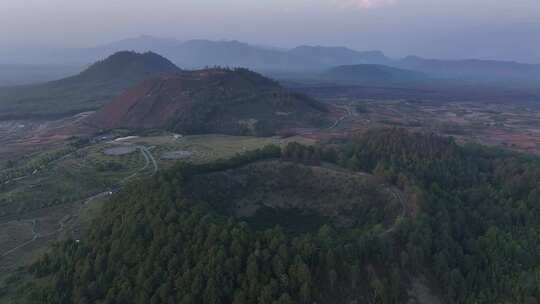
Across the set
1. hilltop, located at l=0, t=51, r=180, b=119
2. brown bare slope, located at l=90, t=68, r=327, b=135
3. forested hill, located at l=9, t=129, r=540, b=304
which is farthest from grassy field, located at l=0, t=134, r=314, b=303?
hilltop, located at l=0, t=51, r=180, b=119

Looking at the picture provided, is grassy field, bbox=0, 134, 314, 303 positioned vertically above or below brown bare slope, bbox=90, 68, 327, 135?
below

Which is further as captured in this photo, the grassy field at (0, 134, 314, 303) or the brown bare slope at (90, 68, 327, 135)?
the brown bare slope at (90, 68, 327, 135)

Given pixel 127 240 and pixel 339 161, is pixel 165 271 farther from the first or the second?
pixel 339 161

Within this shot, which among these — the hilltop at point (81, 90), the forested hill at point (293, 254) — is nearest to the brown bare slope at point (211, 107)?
the hilltop at point (81, 90)

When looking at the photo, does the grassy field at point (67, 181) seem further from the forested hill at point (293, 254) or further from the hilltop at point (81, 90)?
the hilltop at point (81, 90)

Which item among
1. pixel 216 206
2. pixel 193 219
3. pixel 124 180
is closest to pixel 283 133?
pixel 124 180

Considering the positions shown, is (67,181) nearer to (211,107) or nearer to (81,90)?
(211,107)

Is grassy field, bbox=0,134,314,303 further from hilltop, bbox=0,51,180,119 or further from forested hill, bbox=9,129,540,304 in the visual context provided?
hilltop, bbox=0,51,180,119
